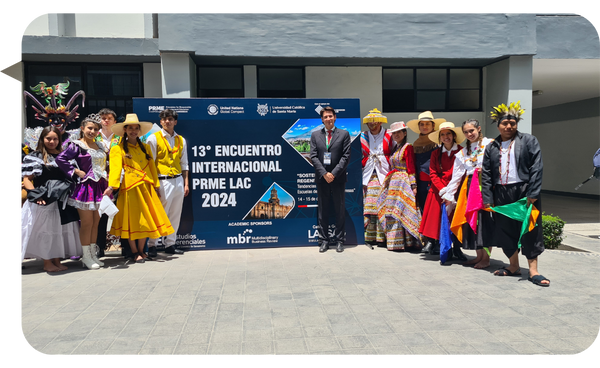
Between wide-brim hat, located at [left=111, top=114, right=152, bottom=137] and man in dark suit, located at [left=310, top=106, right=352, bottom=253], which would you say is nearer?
wide-brim hat, located at [left=111, top=114, right=152, bottom=137]

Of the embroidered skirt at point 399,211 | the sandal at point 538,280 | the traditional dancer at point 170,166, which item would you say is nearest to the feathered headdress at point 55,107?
the traditional dancer at point 170,166

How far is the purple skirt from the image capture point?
17.9 ft

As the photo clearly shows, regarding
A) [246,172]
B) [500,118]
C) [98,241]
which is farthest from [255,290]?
[500,118]

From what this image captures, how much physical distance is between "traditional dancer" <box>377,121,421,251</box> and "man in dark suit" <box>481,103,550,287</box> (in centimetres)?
141

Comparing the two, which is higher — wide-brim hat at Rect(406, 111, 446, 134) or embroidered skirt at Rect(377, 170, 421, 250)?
wide-brim hat at Rect(406, 111, 446, 134)

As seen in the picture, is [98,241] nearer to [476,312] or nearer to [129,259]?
[129,259]

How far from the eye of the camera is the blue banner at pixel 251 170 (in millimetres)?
6641

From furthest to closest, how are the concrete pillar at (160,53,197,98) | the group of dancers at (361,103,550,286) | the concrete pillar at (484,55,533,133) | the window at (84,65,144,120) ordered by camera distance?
1. the window at (84,65,144,120)
2. the concrete pillar at (484,55,533,133)
3. the concrete pillar at (160,53,197,98)
4. the group of dancers at (361,103,550,286)

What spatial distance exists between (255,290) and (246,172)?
2611 mm

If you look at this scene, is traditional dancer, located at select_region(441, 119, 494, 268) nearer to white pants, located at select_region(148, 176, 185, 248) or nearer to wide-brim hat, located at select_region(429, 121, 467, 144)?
wide-brim hat, located at select_region(429, 121, 467, 144)

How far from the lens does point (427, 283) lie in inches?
187

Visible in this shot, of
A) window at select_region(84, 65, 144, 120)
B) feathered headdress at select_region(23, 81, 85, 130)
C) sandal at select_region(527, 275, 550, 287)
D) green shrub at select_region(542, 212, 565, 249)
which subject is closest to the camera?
sandal at select_region(527, 275, 550, 287)

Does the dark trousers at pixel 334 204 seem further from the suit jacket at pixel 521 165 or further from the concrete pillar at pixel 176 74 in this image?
the concrete pillar at pixel 176 74

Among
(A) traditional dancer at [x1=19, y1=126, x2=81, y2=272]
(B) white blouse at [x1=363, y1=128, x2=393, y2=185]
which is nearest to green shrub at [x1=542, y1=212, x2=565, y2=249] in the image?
(B) white blouse at [x1=363, y1=128, x2=393, y2=185]
